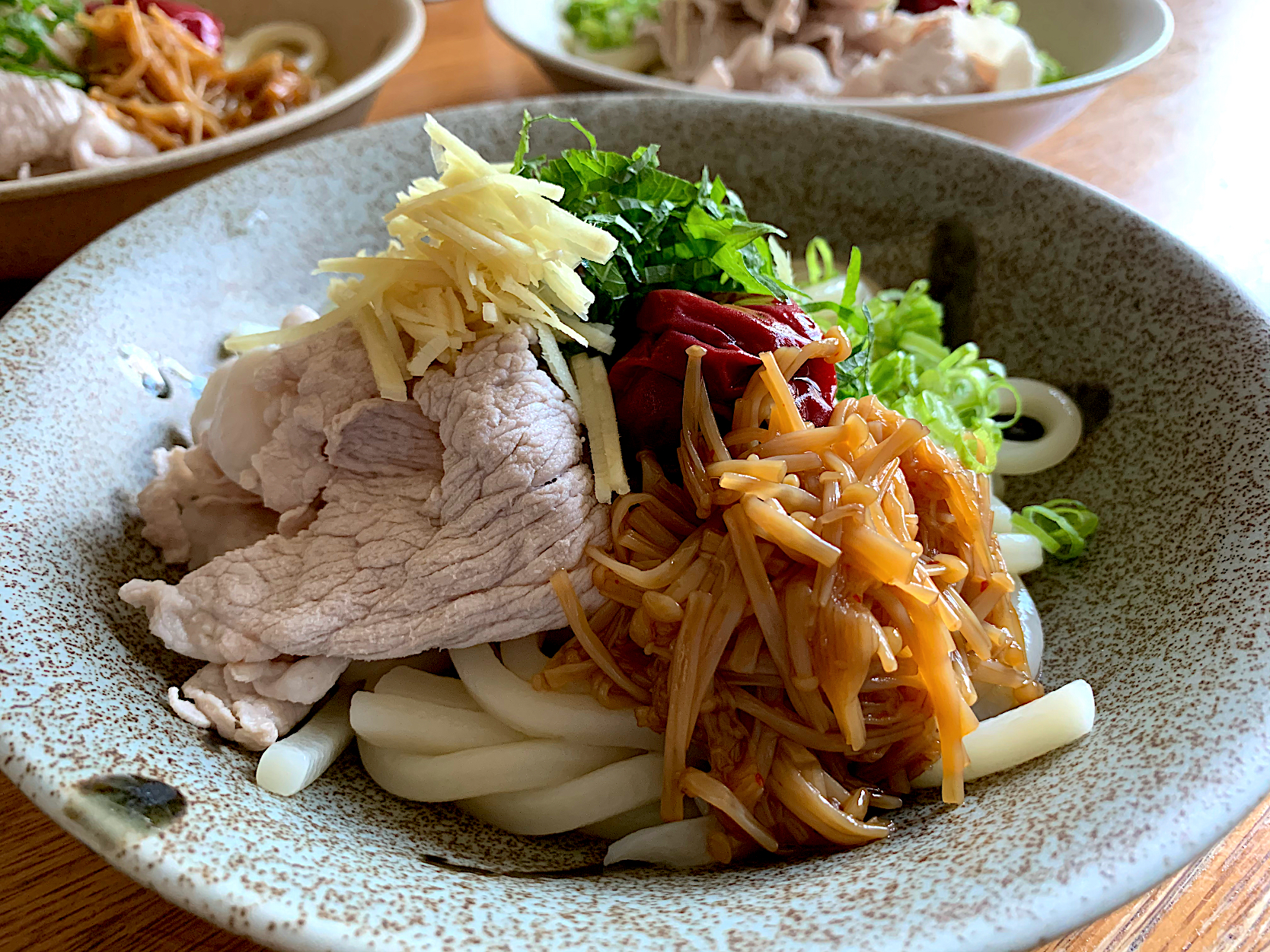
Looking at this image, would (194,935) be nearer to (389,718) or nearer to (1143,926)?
(389,718)

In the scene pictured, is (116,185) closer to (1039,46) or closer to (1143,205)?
(1143,205)

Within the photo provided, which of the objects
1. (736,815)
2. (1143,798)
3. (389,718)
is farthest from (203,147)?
(1143,798)

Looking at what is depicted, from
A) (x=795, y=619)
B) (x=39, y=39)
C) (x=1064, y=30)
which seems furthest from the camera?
(x=1064, y=30)

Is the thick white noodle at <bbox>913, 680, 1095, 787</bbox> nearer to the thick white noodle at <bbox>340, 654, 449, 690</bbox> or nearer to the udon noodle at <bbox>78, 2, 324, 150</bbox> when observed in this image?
the thick white noodle at <bbox>340, 654, 449, 690</bbox>

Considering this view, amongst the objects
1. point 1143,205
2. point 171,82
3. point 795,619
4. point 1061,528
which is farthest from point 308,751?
point 1143,205

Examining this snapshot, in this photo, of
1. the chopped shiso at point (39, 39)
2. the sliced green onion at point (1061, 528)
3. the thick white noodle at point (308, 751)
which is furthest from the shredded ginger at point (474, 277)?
the chopped shiso at point (39, 39)
